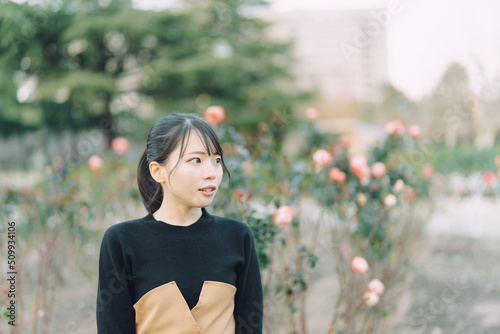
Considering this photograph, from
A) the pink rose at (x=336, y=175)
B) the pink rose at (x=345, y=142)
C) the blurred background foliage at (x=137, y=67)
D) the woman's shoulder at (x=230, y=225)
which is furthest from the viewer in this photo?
the blurred background foliage at (x=137, y=67)

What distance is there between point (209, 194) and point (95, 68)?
579 inches

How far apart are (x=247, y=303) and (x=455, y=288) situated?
3158 mm

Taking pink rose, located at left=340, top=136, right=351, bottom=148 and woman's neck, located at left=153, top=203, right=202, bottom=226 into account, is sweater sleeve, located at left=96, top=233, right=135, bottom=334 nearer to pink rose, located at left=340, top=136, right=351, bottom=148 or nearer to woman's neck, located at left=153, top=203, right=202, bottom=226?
woman's neck, located at left=153, top=203, right=202, bottom=226

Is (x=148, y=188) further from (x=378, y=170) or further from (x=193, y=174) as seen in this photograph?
(x=378, y=170)

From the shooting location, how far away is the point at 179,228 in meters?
1.25

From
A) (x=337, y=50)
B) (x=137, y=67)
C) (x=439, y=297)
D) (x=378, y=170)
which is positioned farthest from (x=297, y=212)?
(x=337, y=50)

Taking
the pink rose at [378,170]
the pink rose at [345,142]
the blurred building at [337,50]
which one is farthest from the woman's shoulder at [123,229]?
the blurred building at [337,50]

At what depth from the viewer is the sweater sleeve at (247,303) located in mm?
1274

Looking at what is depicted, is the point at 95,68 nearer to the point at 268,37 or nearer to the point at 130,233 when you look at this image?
the point at 268,37

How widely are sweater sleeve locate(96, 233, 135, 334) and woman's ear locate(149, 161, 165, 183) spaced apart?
198 millimetres

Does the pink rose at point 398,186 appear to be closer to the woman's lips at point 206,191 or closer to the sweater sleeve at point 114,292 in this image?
the woman's lips at point 206,191

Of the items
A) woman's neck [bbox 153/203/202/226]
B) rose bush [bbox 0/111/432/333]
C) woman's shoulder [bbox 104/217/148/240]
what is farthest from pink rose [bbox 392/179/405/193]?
woman's shoulder [bbox 104/217/148/240]

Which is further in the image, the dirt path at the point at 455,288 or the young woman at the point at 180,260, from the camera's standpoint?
the dirt path at the point at 455,288

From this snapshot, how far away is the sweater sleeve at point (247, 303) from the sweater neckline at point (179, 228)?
0.15m
